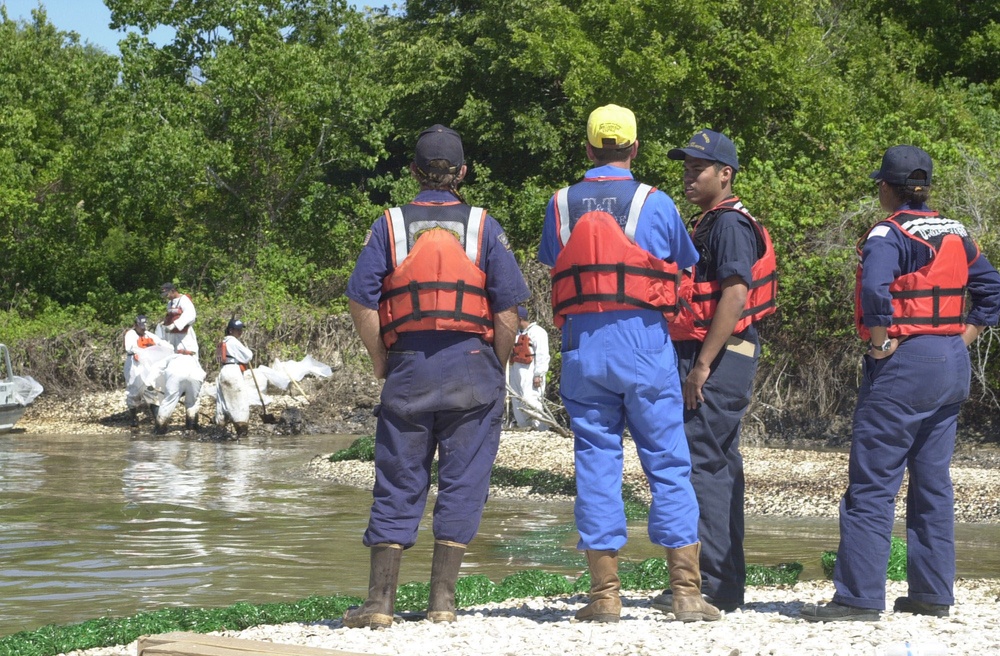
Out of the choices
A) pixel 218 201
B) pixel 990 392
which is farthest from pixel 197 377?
pixel 218 201

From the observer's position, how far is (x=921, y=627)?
552 centimetres

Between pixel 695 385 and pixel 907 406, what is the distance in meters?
0.90

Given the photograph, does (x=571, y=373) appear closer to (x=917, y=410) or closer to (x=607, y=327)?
(x=607, y=327)

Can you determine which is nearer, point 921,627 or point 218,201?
Result: point 921,627

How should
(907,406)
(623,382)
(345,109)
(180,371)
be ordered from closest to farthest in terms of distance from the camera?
(623,382), (907,406), (180,371), (345,109)

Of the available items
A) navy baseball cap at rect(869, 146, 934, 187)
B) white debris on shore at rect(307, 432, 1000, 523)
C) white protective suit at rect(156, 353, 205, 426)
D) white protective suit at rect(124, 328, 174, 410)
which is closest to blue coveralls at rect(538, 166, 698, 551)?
navy baseball cap at rect(869, 146, 934, 187)

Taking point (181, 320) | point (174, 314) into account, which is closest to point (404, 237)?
point (181, 320)

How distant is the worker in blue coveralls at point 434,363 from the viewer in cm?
569

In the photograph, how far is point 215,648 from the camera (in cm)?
448

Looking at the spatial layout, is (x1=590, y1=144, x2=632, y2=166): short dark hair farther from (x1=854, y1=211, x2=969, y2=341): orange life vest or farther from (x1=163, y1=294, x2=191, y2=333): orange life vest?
(x1=163, y1=294, x2=191, y2=333): orange life vest

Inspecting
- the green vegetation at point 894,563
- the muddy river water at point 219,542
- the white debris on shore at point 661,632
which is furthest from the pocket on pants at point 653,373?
the muddy river water at point 219,542

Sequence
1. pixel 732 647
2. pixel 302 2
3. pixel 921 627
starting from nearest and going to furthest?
pixel 732 647 < pixel 921 627 < pixel 302 2

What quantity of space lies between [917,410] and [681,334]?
1060 millimetres

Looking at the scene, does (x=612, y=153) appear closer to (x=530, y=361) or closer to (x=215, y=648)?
(x=215, y=648)
